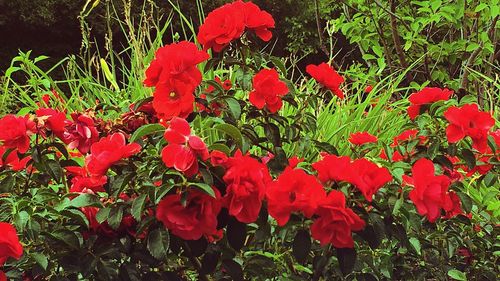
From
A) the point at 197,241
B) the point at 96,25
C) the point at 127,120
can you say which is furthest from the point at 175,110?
the point at 96,25

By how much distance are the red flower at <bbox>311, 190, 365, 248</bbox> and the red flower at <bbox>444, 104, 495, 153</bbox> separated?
19.7 inches

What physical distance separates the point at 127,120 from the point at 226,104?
256 mm

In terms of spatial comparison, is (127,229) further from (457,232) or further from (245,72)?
(457,232)

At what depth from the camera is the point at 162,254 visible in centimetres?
140

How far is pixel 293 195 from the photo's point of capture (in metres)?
1.44

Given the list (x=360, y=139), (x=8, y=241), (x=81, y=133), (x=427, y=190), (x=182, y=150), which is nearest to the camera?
(x=8, y=241)

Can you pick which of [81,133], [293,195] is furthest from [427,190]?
[81,133]

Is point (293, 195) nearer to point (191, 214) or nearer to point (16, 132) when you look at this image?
point (191, 214)

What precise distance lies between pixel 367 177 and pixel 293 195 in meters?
0.16

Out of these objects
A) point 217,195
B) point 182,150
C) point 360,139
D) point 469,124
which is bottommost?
point 360,139

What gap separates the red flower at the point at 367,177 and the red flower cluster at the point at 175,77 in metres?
0.43

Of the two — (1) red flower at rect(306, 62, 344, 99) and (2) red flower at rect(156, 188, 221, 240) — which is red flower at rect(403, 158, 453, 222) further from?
(1) red flower at rect(306, 62, 344, 99)

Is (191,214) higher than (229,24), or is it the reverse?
(229,24)

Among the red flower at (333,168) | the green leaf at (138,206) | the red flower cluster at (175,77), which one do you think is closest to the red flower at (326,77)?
the red flower cluster at (175,77)
